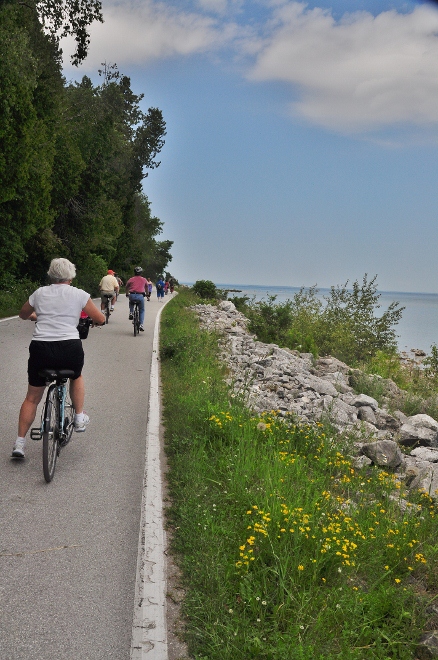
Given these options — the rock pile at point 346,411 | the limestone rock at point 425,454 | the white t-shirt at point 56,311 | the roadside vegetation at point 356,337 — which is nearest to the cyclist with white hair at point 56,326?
the white t-shirt at point 56,311

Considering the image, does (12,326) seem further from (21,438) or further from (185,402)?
(21,438)

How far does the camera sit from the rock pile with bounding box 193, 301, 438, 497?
29.0 feet

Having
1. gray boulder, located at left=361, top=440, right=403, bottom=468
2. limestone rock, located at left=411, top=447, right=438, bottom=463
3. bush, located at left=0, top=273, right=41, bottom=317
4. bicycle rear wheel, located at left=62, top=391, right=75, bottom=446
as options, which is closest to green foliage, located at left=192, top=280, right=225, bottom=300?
bush, located at left=0, top=273, right=41, bottom=317

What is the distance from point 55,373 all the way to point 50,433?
0.61m

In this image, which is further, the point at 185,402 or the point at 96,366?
the point at 96,366

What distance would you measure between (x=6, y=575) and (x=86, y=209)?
132ft

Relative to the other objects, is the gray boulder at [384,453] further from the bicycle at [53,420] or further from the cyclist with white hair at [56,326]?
the cyclist with white hair at [56,326]

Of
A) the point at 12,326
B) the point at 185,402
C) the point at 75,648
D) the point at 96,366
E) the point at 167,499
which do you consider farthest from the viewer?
the point at 12,326

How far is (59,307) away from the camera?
6719mm

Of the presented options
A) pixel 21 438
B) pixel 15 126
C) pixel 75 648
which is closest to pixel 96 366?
pixel 21 438

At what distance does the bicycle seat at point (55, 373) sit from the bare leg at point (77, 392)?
1.31 ft

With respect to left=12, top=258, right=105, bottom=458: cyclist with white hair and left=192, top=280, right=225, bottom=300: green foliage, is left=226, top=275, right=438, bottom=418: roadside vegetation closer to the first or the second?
left=12, top=258, right=105, bottom=458: cyclist with white hair

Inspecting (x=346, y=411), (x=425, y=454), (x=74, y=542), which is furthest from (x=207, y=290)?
(x=74, y=542)

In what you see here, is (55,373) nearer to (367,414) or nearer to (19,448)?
(19,448)
